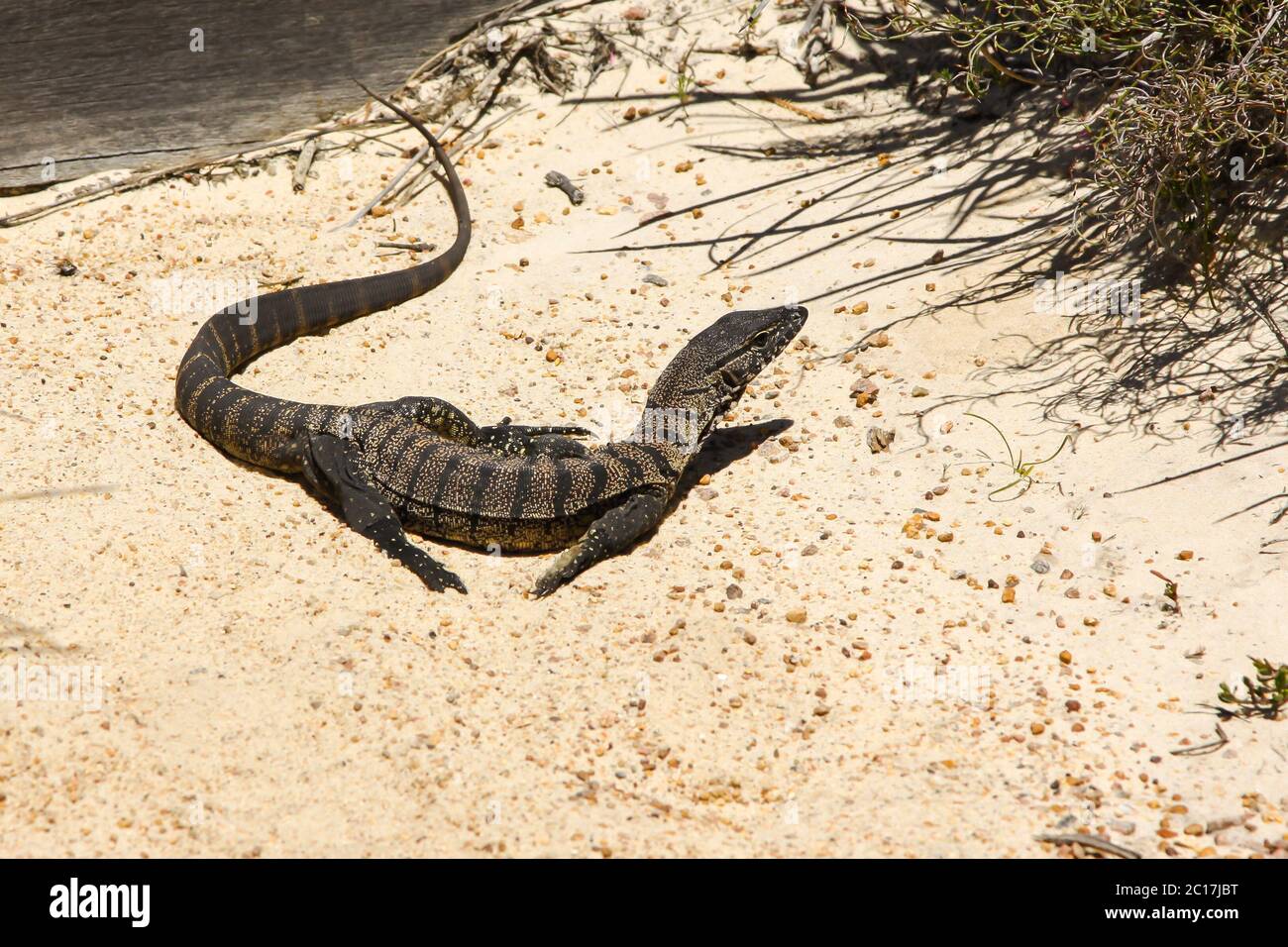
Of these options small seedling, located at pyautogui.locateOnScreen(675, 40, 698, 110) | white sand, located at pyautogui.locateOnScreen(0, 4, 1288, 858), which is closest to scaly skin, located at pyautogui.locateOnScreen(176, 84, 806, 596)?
white sand, located at pyautogui.locateOnScreen(0, 4, 1288, 858)

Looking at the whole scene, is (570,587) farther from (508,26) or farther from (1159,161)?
(508,26)

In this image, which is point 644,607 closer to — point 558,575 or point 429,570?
point 558,575

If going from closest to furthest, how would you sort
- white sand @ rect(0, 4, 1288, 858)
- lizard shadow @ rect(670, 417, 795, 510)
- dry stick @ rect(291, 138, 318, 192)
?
1. white sand @ rect(0, 4, 1288, 858)
2. lizard shadow @ rect(670, 417, 795, 510)
3. dry stick @ rect(291, 138, 318, 192)

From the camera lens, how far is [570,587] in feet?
18.0

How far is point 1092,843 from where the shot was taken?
151 inches

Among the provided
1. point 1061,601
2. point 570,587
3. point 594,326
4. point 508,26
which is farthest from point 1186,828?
point 508,26

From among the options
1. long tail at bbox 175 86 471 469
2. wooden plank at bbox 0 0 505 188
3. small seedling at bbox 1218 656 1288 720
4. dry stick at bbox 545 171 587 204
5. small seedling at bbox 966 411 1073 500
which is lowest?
small seedling at bbox 1218 656 1288 720

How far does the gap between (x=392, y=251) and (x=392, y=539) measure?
3.23 m

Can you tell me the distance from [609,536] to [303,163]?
195 inches

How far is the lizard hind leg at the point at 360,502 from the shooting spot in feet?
18.4

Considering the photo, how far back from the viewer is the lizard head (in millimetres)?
6262

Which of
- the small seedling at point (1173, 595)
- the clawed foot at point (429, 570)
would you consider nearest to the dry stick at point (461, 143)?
the clawed foot at point (429, 570)

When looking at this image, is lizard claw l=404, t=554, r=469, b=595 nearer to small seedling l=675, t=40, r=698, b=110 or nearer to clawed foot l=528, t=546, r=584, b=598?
clawed foot l=528, t=546, r=584, b=598

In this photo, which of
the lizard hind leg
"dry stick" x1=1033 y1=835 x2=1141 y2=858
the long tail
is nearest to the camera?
"dry stick" x1=1033 y1=835 x2=1141 y2=858
